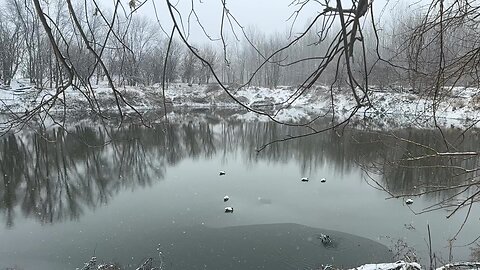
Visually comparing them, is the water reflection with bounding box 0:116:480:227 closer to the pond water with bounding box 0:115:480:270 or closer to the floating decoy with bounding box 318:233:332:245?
the pond water with bounding box 0:115:480:270

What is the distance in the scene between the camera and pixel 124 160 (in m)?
13.2

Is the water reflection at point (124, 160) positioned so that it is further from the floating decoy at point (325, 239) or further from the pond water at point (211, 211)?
the floating decoy at point (325, 239)

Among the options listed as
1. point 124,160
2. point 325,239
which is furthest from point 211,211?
point 124,160

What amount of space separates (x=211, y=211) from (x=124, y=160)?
6050mm

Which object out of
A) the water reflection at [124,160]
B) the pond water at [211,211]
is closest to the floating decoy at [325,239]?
the pond water at [211,211]

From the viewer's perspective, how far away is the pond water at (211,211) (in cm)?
644

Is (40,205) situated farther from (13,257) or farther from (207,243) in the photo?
(207,243)

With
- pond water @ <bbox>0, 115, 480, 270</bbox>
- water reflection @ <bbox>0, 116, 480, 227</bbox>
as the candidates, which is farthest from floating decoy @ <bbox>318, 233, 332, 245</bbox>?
water reflection @ <bbox>0, 116, 480, 227</bbox>

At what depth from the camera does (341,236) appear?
23.9ft

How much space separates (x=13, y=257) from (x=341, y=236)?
21.3 ft

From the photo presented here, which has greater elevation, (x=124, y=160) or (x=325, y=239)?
(x=124, y=160)

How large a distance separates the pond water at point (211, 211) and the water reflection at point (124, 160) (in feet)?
0.21

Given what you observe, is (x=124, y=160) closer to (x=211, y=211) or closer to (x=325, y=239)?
(x=211, y=211)

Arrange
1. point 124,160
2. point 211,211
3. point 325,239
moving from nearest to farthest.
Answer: point 325,239, point 211,211, point 124,160
